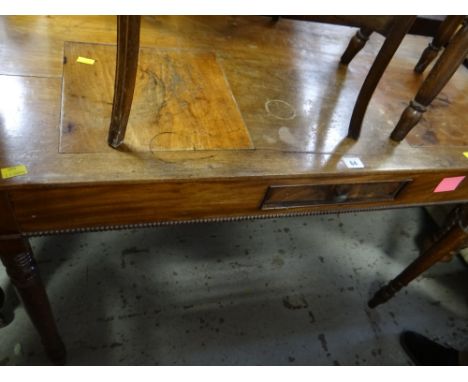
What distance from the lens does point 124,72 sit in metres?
0.56

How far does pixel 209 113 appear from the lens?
30.4 inches

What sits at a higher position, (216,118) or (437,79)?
(437,79)

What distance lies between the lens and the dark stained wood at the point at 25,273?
0.62m

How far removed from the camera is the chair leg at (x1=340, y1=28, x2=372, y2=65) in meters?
0.96

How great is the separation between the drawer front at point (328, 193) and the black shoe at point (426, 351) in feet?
2.33

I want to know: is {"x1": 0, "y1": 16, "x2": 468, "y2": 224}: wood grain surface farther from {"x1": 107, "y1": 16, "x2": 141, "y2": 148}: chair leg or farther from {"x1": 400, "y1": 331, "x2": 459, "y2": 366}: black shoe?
{"x1": 400, "y1": 331, "x2": 459, "y2": 366}: black shoe

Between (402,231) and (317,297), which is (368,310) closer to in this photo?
(317,297)

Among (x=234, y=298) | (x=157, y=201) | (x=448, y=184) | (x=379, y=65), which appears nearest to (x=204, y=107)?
(x=157, y=201)

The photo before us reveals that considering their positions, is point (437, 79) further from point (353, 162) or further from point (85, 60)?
point (85, 60)

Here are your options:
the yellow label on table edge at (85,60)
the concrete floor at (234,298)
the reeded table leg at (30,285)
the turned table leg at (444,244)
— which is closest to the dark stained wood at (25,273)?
the reeded table leg at (30,285)

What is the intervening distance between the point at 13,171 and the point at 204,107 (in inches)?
15.3

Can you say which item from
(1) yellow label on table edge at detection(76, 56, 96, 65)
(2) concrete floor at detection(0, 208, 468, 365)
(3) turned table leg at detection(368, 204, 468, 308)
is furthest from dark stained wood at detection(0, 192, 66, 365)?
(3) turned table leg at detection(368, 204, 468, 308)

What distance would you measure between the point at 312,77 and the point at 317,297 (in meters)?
0.80

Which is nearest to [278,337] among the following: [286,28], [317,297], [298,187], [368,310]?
[317,297]
